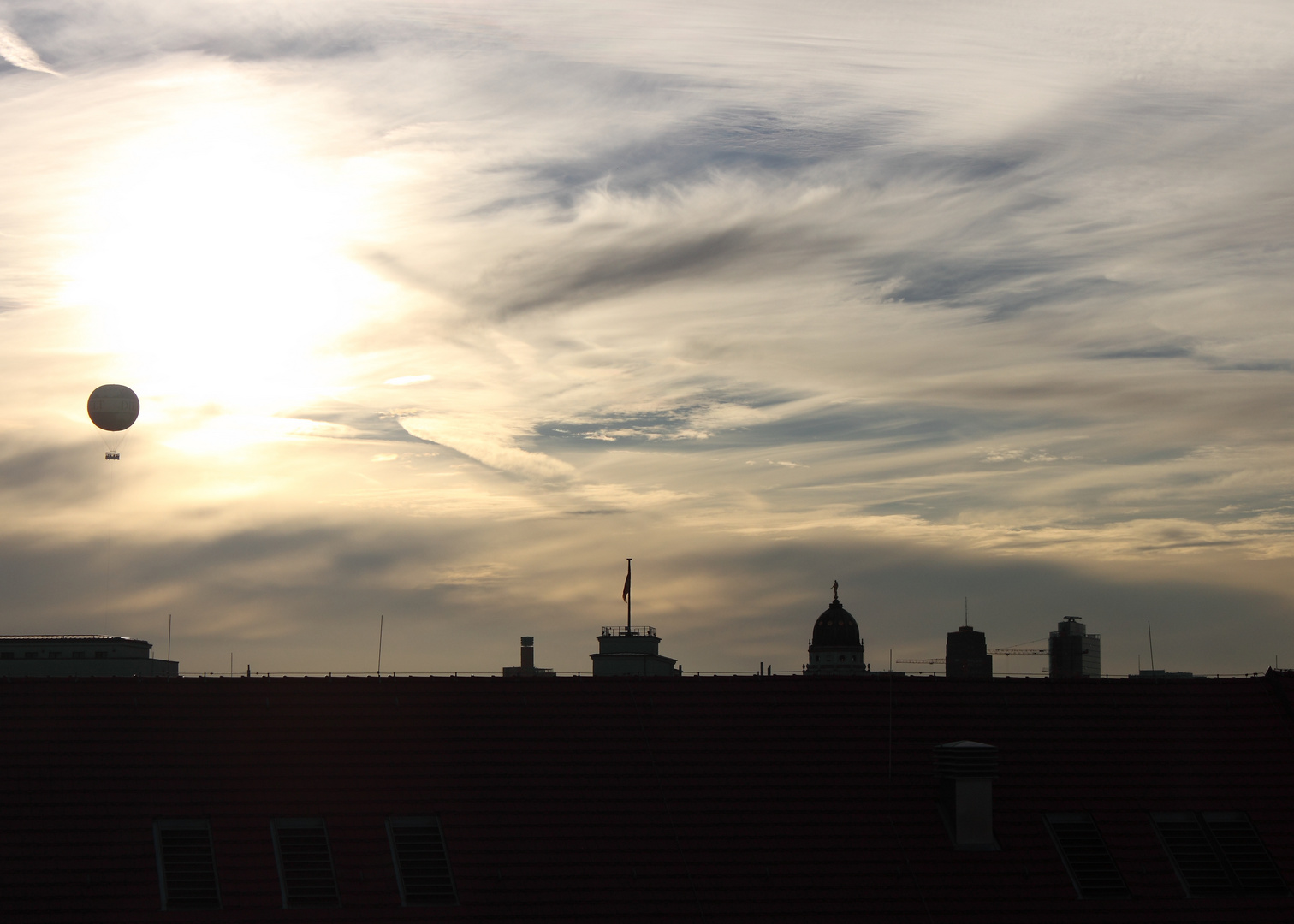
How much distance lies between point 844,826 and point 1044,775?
6.18 m

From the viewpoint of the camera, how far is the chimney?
31.8 metres

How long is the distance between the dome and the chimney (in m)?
156

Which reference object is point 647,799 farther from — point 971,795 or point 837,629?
point 837,629

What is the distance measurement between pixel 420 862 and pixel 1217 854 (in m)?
20.8

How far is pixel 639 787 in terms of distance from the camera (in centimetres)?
3278

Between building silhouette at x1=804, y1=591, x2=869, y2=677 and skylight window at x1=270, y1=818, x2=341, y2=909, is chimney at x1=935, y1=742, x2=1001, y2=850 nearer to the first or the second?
skylight window at x1=270, y1=818, x2=341, y2=909

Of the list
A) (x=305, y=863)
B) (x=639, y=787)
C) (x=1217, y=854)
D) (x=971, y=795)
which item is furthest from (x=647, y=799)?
(x=1217, y=854)

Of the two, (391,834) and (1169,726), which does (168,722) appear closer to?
(391,834)

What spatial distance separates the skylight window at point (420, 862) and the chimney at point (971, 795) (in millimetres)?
13064

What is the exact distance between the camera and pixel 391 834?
31047 mm

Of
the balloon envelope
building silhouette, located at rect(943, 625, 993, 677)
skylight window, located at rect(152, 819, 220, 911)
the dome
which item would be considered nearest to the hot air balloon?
the balloon envelope

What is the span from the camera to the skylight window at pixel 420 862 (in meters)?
29.8

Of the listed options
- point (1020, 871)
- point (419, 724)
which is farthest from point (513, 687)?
point (1020, 871)

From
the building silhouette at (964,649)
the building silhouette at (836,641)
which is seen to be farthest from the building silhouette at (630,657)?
the building silhouette at (836,641)
